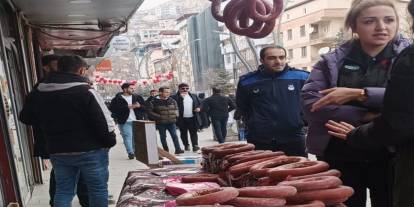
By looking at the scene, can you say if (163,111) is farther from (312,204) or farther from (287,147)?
(312,204)

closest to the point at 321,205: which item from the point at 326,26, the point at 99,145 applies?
the point at 99,145

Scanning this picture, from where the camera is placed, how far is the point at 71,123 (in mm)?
3471

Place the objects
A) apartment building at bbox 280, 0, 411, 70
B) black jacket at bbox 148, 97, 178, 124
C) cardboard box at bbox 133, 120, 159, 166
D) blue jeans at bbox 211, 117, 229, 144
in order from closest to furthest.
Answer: cardboard box at bbox 133, 120, 159, 166 → black jacket at bbox 148, 97, 178, 124 → blue jeans at bbox 211, 117, 229, 144 → apartment building at bbox 280, 0, 411, 70

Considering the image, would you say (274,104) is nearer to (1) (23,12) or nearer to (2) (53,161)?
(2) (53,161)

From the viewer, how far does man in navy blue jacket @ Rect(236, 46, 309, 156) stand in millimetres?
3664

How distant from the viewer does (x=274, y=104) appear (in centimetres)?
367

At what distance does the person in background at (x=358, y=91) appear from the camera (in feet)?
7.14

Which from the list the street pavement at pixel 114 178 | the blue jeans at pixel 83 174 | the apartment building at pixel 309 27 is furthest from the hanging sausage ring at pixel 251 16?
the apartment building at pixel 309 27

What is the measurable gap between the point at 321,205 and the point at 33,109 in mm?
2899

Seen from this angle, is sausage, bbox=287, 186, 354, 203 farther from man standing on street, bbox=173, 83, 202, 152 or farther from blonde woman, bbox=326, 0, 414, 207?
man standing on street, bbox=173, 83, 202, 152

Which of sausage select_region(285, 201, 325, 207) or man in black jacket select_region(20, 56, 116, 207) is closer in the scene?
sausage select_region(285, 201, 325, 207)

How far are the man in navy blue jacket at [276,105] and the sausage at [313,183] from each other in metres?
2.04

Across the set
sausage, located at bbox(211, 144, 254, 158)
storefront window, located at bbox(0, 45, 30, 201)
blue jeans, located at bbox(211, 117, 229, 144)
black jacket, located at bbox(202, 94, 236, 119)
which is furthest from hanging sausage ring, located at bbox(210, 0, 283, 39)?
blue jeans, located at bbox(211, 117, 229, 144)

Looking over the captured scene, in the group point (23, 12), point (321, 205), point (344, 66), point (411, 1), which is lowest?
point (321, 205)
